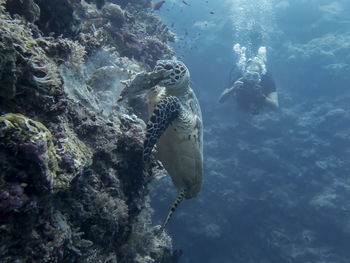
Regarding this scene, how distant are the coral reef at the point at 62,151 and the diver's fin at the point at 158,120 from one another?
7.2 inches

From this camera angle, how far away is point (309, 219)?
14297 mm

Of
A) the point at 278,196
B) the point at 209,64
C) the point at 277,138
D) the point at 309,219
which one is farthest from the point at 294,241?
the point at 209,64

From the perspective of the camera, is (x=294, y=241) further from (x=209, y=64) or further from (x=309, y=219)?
(x=209, y=64)

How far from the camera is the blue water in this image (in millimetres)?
14070

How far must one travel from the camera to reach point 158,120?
142 inches

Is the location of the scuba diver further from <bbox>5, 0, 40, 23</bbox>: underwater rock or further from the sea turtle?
<bbox>5, 0, 40, 23</bbox>: underwater rock

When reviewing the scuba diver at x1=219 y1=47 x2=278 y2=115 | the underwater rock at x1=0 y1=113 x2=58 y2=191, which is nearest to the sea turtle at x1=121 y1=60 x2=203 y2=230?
the underwater rock at x1=0 y1=113 x2=58 y2=191

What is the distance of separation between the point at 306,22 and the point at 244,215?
23540 millimetres

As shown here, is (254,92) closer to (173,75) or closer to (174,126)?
(173,75)

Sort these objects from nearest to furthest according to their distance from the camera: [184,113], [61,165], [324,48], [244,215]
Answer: [61,165] → [184,113] → [244,215] → [324,48]

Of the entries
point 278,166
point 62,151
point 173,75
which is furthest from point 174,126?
point 278,166

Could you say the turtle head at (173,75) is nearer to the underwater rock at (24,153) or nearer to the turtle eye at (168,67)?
the turtle eye at (168,67)

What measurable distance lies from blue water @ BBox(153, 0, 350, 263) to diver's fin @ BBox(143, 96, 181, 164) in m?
11.1

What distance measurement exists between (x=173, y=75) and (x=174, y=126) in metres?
0.99
